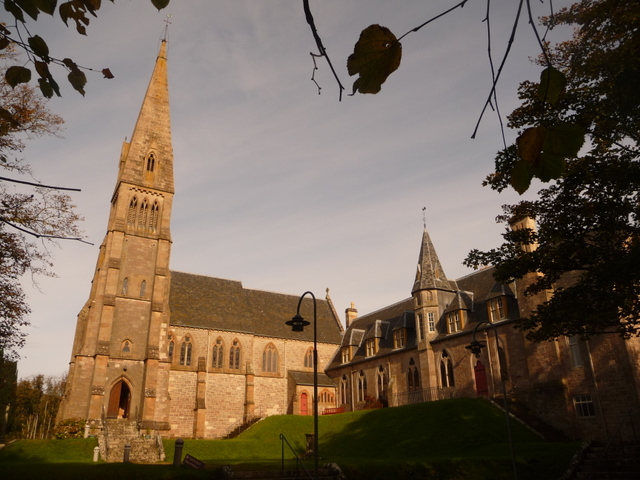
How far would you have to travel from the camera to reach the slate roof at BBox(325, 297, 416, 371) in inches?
1690

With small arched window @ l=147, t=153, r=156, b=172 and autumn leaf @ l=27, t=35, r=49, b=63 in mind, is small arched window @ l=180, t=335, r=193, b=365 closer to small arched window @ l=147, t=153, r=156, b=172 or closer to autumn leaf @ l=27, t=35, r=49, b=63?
small arched window @ l=147, t=153, r=156, b=172

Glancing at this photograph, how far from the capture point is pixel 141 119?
1900 inches

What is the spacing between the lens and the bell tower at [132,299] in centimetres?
3703

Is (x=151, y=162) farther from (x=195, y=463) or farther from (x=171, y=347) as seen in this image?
(x=195, y=463)

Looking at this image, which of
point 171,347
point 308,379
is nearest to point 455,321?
point 308,379

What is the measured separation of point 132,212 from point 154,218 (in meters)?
1.93

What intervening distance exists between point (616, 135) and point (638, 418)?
1579 centimetres

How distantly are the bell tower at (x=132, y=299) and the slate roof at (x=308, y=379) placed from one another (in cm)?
1322

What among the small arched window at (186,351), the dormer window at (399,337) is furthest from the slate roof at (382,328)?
the small arched window at (186,351)

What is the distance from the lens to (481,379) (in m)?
Answer: 34.0

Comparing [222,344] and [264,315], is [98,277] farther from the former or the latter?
[264,315]

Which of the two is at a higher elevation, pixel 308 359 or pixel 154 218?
pixel 154 218

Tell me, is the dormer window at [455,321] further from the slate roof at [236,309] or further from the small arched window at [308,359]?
the slate roof at [236,309]

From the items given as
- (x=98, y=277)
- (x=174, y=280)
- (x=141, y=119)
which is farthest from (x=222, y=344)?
(x=141, y=119)
